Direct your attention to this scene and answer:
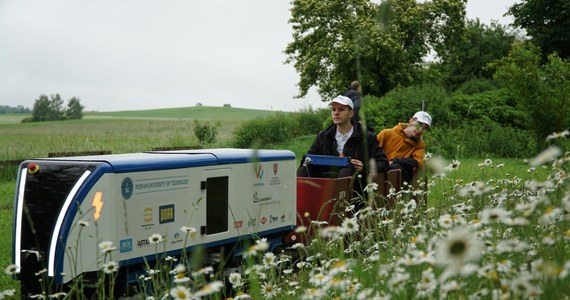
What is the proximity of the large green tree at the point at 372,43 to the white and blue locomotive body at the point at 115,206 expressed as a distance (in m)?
35.7

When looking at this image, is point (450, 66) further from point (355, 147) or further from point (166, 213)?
point (166, 213)

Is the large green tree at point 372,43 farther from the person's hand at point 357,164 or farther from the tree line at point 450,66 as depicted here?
the person's hand at point 357,164

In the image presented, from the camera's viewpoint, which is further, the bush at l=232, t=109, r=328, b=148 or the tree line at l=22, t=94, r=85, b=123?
the tree line at l=22, t=94, r=85, b=123

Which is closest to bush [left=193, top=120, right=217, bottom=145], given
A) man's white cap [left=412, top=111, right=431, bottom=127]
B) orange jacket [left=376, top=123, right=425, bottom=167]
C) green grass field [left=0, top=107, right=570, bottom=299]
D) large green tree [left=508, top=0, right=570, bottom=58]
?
large green tree [left=508, top=0, right=570, bottom=58]

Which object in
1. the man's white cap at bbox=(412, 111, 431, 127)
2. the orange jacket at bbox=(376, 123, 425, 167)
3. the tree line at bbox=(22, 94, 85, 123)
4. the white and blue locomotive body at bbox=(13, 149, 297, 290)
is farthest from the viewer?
the tree line at bbox=(22, 94, 85, 123)

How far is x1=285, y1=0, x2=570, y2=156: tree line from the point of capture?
86.2 ft

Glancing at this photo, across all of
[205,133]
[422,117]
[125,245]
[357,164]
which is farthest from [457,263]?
[205,133]

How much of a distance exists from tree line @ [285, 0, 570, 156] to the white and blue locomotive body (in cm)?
1814

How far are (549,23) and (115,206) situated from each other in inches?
1580

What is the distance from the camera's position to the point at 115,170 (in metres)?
6.27

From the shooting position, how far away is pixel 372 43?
140 feet

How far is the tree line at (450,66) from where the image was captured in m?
26.3

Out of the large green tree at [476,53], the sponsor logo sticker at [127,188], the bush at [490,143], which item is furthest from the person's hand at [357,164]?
the large green tree at [476,53]

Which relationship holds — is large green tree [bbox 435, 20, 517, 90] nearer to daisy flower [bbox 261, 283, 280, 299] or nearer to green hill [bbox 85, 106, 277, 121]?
green hill [bbox 85, 106, 277, 121]
